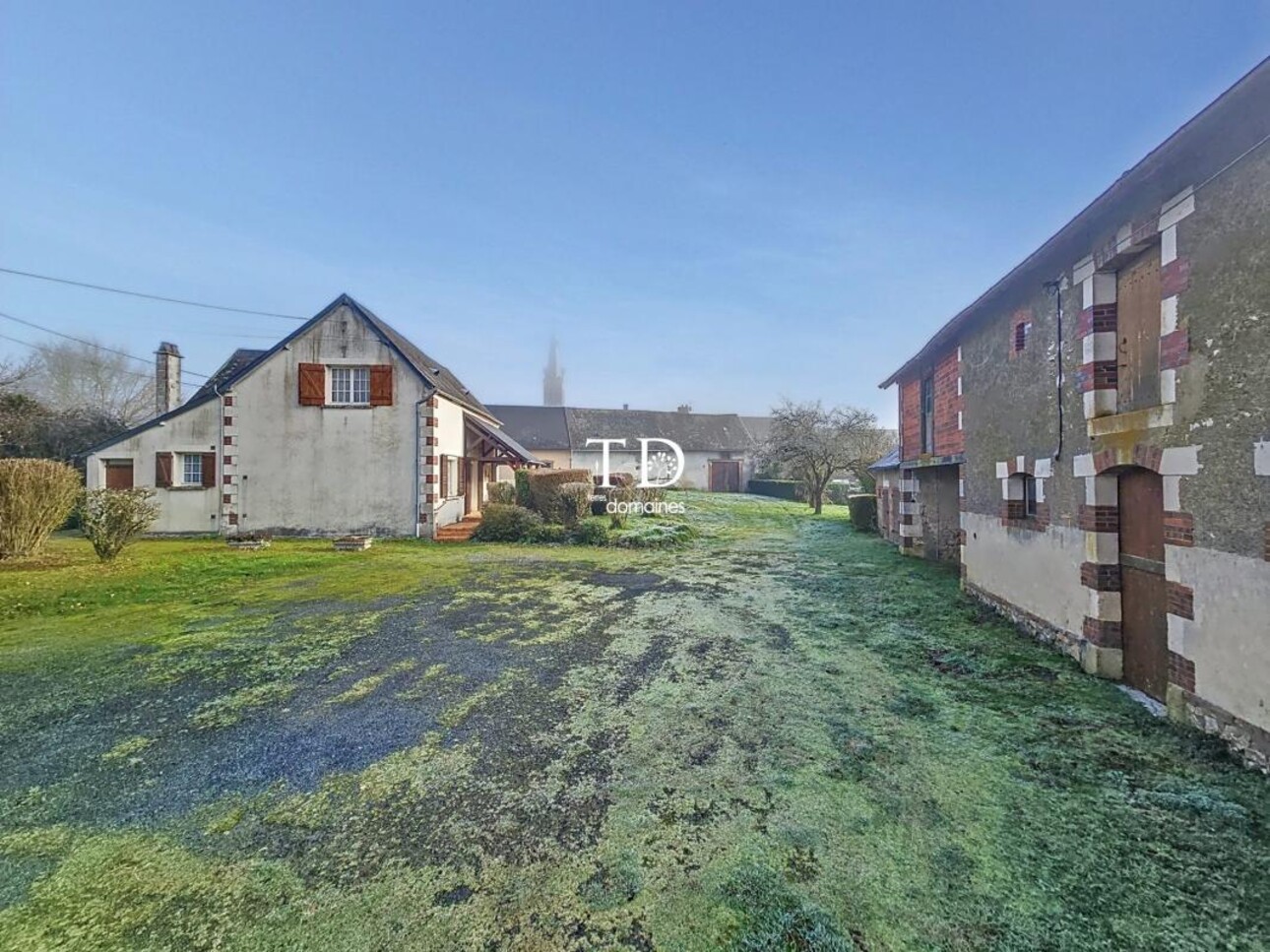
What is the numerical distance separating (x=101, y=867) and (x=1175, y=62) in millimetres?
12648


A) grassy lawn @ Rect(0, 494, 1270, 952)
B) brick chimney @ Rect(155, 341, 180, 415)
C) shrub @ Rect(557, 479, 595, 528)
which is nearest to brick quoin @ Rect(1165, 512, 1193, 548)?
grassy lawn @ Rect(0, 494, 1270, 952)

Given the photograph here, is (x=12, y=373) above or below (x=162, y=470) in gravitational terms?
above

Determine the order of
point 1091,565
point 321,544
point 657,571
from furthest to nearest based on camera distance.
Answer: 1. point 321,544
2. point 657,571
3. point 1091,565

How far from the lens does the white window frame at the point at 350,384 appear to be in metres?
15.9

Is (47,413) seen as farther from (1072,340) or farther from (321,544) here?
(1072,340)

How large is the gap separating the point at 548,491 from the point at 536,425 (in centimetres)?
2403

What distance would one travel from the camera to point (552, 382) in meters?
117

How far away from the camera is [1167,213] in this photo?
4.72m

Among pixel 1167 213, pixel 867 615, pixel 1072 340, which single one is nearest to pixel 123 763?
pixel 867 615

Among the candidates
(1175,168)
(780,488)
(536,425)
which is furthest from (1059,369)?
(536,425)

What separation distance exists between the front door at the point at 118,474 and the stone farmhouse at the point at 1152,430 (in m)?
21.7

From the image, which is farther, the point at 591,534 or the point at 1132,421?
the point at 591,534

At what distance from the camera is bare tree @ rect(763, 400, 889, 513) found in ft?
83.6

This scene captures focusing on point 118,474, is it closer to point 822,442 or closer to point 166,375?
point 166,375
